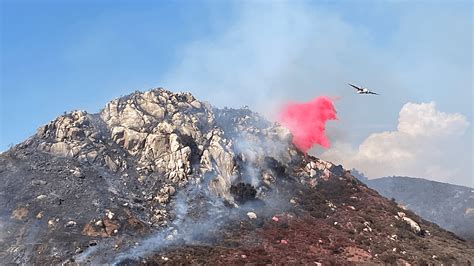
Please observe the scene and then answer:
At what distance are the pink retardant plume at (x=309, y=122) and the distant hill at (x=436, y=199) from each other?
39186 mm

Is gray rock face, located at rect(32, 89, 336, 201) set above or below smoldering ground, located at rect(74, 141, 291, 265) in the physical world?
above

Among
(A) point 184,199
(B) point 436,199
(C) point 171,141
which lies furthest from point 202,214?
(B) point 436,199

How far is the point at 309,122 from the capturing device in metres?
90.2

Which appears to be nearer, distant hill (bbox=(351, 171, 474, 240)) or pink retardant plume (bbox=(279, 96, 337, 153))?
pink retardant plume (bbox=(279, 96, 337, 153))

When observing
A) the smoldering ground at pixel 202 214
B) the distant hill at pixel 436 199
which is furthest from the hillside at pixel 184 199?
the distant hill at pixel 436 199

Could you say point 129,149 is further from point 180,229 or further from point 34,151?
point 180,229

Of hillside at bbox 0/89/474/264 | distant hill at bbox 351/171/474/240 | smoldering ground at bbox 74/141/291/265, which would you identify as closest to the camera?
smoldering ground at bbox 74/141/291/265

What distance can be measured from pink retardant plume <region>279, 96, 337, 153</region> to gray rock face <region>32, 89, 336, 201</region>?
3862mm

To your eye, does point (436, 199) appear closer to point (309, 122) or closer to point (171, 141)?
point (309, 122)

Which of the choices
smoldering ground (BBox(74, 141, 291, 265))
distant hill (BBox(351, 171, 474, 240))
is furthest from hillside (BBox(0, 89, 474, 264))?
distant hill (BBox(351, 171, 474, 240))

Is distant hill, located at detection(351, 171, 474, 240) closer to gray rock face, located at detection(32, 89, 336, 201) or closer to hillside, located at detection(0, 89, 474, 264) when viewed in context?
hillside, located at detection(0, 89, 474, 264)

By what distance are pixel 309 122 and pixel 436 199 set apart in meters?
87.1

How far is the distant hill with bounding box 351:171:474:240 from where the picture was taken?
123062 mm

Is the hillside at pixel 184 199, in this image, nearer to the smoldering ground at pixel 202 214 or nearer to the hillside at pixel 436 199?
the smoldering ground at pixel 202 214
